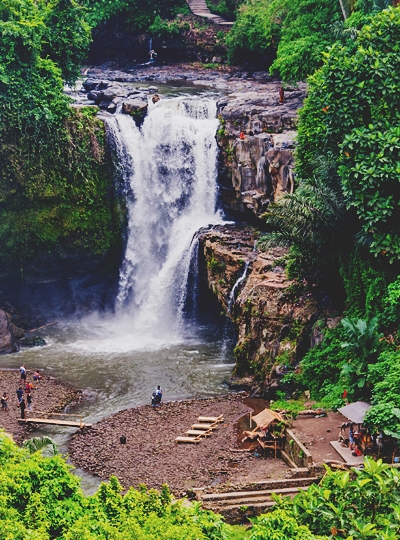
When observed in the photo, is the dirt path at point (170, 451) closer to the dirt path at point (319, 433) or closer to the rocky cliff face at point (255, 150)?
the dirt path at point (319, 433)

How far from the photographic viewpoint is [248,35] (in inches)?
2094

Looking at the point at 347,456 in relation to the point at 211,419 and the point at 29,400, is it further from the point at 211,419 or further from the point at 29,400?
→ the point at 29,400

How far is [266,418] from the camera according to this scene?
2477 centimetres

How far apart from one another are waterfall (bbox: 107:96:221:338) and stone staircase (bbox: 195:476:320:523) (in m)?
18.4

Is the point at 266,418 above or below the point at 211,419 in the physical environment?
above

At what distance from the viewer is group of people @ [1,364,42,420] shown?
28.1 meters

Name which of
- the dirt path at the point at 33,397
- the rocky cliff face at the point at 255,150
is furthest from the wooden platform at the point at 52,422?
the rocky cliff face at the point at 255,150

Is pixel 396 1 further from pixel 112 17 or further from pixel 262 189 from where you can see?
pixel 112 17

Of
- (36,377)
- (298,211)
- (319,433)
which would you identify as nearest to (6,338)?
(36,377)

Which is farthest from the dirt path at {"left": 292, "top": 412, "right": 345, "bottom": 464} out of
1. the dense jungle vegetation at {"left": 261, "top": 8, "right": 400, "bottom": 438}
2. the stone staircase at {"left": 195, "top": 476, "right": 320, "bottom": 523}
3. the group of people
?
the group of people

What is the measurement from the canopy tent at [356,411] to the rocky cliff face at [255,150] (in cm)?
1278

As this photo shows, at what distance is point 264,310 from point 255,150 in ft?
31.7

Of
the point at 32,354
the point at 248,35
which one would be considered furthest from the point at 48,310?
the point at 248,35

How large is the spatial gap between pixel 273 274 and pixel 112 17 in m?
35.3
